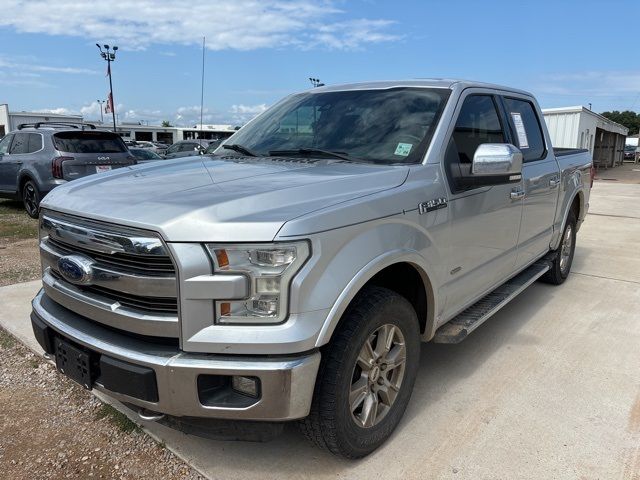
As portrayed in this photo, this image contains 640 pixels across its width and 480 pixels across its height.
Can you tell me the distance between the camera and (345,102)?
140 inches

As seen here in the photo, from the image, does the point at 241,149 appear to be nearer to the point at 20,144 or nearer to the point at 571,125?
the point at 20,144

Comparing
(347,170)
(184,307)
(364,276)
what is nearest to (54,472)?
(184,307)

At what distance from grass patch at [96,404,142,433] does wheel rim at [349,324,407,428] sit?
4.06 ft

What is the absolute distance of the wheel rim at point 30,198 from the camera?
1007 cm

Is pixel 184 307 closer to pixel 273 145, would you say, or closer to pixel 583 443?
pixel 273 145

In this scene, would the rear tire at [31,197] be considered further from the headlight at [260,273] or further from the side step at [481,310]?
the headlight at [260,273]

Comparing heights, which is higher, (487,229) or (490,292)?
(487,229)

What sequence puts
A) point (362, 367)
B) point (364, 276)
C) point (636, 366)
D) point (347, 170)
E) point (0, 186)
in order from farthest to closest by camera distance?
point (0, 186)
point (636, 366)
point (347, 170)
point (362, 367)
point (364, 276)

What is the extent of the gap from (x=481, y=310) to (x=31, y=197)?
940cm

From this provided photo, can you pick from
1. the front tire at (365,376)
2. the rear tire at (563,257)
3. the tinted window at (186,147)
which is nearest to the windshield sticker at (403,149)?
the front tire at (365,376)

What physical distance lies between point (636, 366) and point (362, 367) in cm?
236

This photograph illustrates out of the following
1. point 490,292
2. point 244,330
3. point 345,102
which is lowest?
point 490,292

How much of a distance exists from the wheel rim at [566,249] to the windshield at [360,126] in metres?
2.99

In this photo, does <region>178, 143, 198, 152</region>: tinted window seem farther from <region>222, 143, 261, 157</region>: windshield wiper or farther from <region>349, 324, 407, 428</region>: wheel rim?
<region>349, 324, 407, 428</region>: wheel rim
